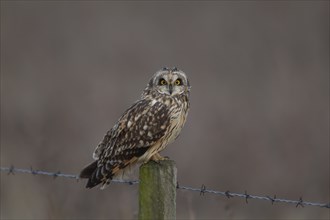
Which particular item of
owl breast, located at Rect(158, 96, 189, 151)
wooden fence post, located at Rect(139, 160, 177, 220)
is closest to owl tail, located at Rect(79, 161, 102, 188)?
owl breast, located at Rect(158, 96, 189, 151)

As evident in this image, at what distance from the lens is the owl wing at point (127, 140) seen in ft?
20.3

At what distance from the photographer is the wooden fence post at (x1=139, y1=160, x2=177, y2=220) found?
5.20m

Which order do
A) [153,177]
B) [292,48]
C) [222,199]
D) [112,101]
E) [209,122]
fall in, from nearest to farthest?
[153,177] → [222,199] → [209,122] → [112,101] → [292,48]

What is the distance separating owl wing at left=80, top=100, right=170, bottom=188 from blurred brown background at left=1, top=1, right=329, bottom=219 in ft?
3.19

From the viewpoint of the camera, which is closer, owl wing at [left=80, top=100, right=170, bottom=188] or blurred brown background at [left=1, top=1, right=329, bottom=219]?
owl wing at [left=80, top=100, right=170, bottom=188]

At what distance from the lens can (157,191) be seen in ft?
17.1

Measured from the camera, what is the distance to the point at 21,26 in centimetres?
1934

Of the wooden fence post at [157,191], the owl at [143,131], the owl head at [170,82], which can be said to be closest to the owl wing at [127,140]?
the owl at [143,131]

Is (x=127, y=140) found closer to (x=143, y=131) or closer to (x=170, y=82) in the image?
(x=143, y=131)

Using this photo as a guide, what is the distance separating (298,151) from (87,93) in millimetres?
3995

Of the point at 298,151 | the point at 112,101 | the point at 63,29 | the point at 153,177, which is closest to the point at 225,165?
the point at 298,151

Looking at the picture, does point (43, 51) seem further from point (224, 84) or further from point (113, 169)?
point (113, 169)

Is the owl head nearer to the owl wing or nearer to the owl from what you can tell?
the owl

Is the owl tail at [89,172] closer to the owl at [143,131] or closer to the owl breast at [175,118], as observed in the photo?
the owl at [143,131]
